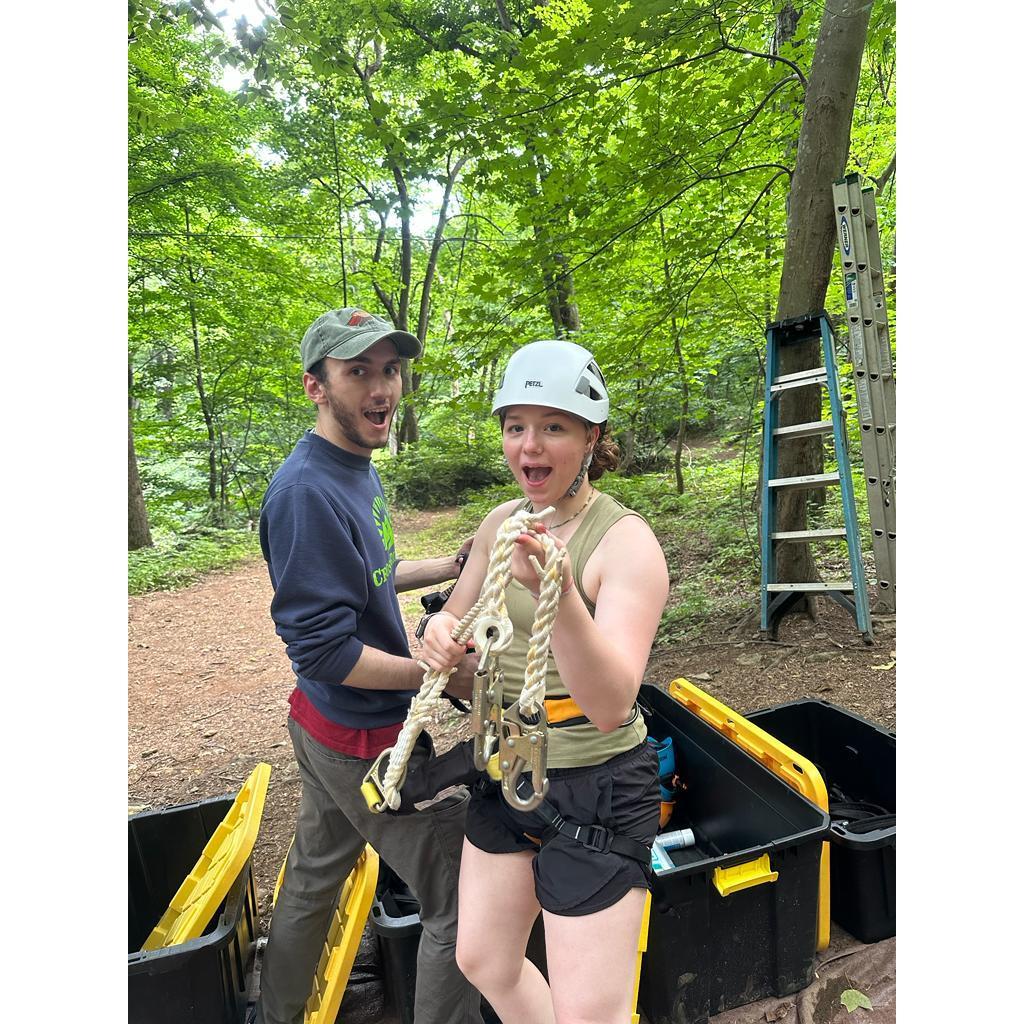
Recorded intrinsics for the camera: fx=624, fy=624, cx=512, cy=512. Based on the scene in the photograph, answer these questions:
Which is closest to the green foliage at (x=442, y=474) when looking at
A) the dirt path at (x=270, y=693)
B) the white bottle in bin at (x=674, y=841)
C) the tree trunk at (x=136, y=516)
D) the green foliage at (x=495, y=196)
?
the green foliage at (x=495, y=196)

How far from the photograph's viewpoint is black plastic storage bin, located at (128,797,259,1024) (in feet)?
5.49

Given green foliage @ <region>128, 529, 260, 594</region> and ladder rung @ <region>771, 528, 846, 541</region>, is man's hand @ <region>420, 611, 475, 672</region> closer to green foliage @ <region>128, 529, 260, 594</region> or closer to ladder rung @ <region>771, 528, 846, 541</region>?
ladder rung @ <region>771, 528, 846, 541</region>

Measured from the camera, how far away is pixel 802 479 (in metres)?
4.32

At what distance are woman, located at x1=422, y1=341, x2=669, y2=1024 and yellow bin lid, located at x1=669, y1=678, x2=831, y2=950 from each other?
41.1 inches

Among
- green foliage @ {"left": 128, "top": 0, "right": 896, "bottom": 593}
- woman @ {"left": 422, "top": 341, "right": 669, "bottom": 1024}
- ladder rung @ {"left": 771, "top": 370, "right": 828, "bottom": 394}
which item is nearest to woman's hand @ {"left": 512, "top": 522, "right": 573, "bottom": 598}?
woman @ {"left": 422, "top": 341, "right": 669, "bottom": 1024}

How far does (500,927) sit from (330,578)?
92 cm

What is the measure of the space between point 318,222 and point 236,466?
515 cm

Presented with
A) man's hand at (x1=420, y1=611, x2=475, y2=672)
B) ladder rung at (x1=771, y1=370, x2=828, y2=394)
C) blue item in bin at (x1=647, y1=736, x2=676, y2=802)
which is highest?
ladder rung at (x1=771, y1=370, x2=828, y2=394)

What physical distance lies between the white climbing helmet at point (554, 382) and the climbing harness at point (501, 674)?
331 mm

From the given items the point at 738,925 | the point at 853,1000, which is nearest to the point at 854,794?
the point at 853,1000

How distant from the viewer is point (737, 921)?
2041mm

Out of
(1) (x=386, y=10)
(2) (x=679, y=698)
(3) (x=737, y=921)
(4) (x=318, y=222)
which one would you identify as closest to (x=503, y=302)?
(1) (x=386, y=10)

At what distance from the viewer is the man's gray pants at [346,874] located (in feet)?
5.56
